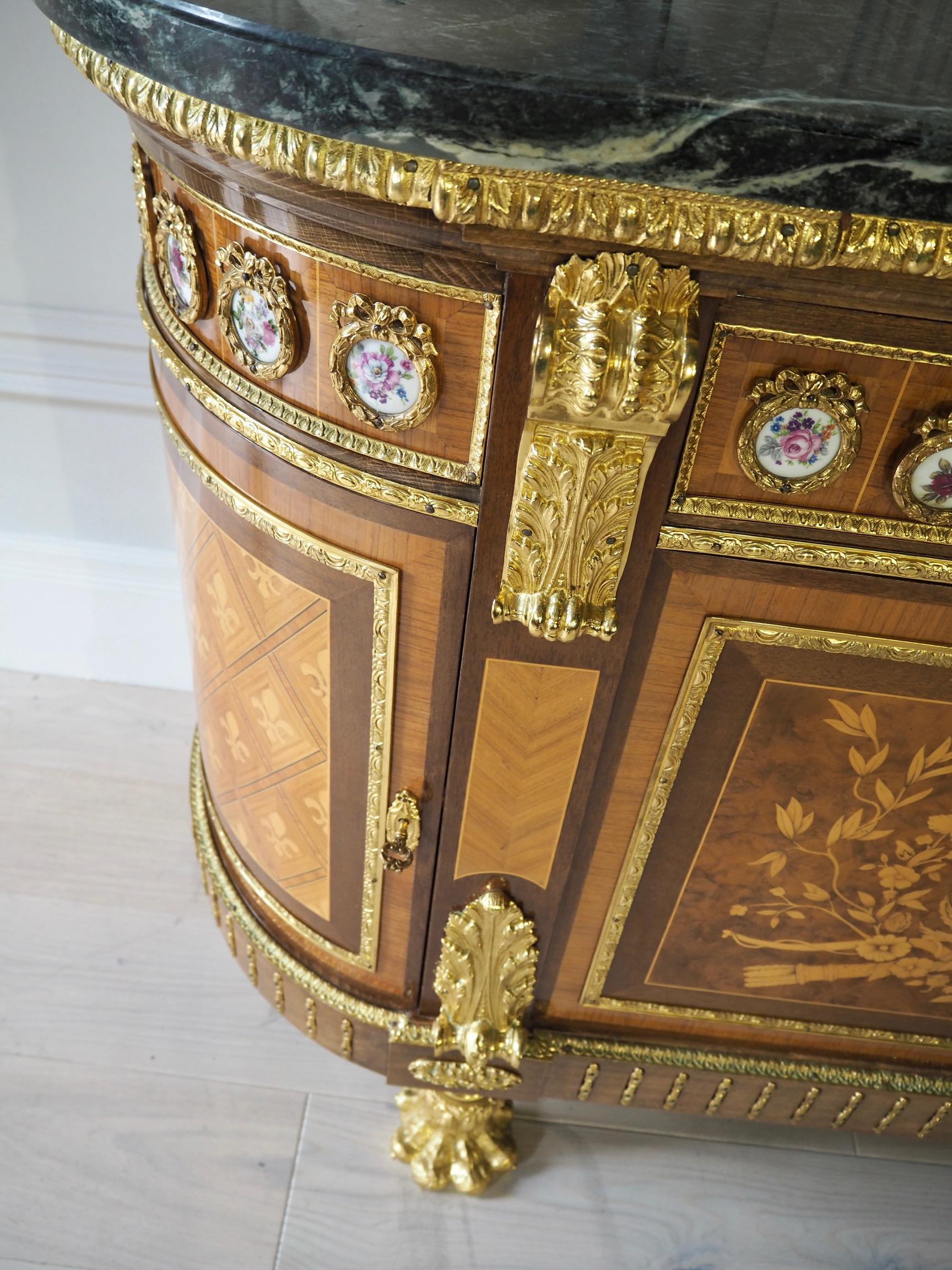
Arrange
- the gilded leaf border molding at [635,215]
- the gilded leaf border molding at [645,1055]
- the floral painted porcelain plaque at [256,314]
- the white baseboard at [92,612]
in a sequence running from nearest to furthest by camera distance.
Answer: the gilded leaf border molding at [635,215]
the floral painted porcelain plaque at [256,314]
the gilded leaf border molding at [645,1055]
the white baseboard at [92,612]

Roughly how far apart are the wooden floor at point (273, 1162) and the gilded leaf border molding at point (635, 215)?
0.73 m

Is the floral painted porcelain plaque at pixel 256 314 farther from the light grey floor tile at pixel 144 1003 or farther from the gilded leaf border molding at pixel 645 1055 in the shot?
the light grey floor tile at pixel 144 1003

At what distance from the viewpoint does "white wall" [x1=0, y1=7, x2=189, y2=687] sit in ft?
2.76

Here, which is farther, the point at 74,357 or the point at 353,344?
the point at 74,357

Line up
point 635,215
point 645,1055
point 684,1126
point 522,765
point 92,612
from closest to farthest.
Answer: point 635,215 < point 522,765 < point 645,1055 < point 684,1126 < point 92,612

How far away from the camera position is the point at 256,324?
0.50 metres

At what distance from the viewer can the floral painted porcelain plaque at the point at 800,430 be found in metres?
0.44

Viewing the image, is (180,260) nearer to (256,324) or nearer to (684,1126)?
(256,324)

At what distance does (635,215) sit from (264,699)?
390mm

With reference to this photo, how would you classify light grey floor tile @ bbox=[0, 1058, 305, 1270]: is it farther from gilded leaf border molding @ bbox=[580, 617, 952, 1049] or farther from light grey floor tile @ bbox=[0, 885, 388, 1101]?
gilded leaf border molding @ bbox=[580, 617, 952, 1049]

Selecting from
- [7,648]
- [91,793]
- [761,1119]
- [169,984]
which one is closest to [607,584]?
[761,1119]

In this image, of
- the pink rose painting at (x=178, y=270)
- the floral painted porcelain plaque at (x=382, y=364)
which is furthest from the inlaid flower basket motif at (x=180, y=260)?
the floral painted porcelain plaque at (x=382, y=364)

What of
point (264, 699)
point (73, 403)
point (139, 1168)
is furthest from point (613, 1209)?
point (73, 403)

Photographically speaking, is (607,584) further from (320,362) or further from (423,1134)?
(423,1134)
